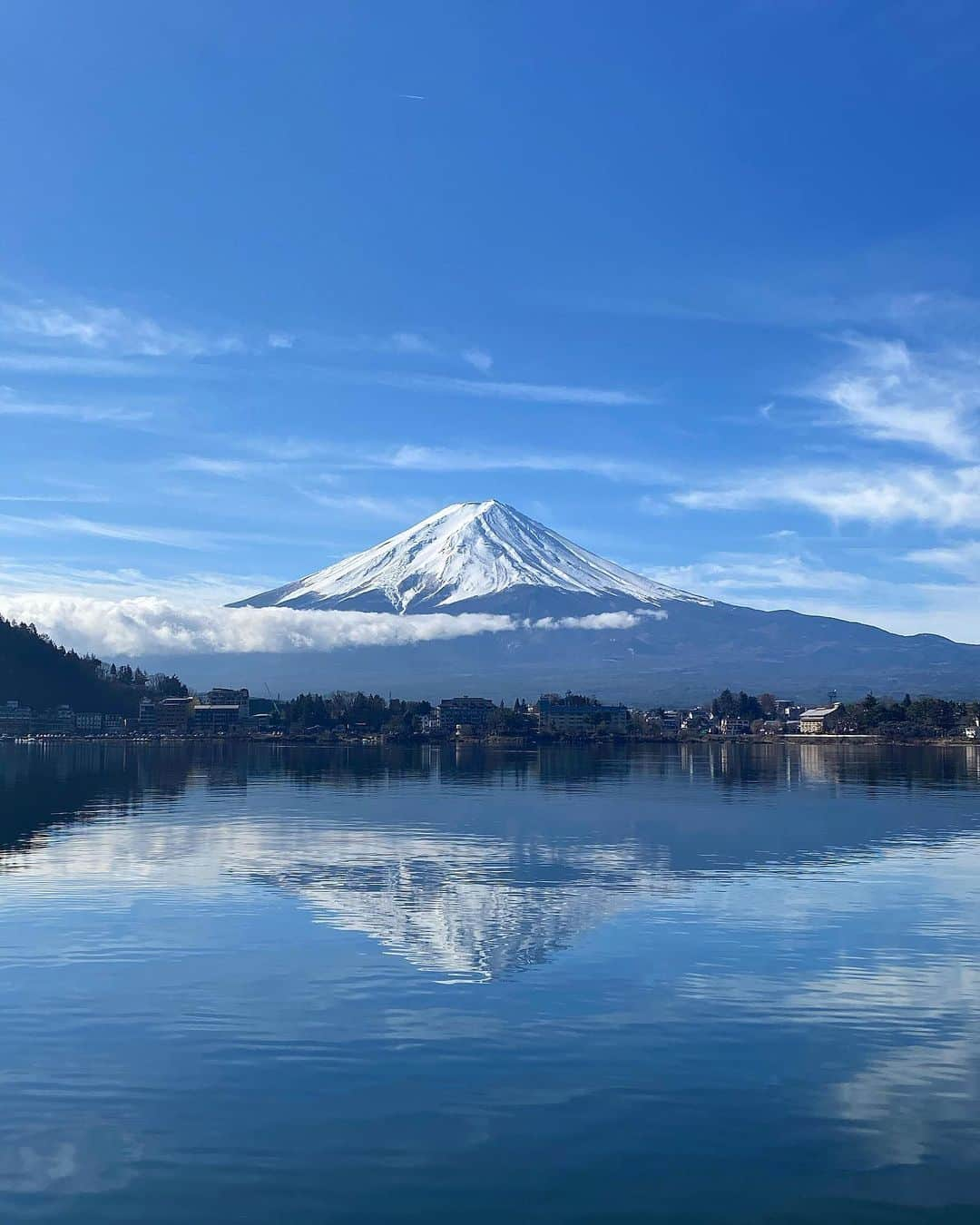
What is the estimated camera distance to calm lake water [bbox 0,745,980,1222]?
1135cm

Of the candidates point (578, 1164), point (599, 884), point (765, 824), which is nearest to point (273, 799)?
point (765, 824)

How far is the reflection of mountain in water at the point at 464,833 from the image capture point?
25500 mm

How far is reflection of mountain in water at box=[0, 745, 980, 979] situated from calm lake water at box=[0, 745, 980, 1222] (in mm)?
239

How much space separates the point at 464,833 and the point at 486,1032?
26442 millimetres

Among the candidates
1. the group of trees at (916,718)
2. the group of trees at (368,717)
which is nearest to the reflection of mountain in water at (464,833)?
the group of trees at (916,718)

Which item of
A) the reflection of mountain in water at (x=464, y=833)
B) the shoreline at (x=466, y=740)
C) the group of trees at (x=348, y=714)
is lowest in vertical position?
the shoreline at (x=466, y=740)

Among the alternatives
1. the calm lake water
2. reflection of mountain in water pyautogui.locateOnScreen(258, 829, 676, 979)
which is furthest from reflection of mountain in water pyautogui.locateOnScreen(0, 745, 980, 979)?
the calm lake water

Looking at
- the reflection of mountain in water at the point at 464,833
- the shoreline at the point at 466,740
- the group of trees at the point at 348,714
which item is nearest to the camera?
the reflection of mountain in water at the point at 464,833

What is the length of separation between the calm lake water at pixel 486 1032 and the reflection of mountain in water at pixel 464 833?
239mm

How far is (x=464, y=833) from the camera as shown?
139ft

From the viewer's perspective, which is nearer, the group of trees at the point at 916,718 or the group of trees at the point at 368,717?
the group of trees at the point at 916,718

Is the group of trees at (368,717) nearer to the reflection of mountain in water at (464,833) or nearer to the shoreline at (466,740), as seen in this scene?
the shoreline at (466,740)

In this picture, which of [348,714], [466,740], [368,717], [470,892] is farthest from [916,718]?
[470,892]

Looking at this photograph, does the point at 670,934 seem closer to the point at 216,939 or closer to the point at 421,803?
the point at 216,939
